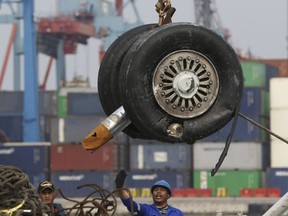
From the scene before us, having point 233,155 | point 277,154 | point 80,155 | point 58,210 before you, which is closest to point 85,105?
point 80,155

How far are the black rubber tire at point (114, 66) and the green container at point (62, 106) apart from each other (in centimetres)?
6132

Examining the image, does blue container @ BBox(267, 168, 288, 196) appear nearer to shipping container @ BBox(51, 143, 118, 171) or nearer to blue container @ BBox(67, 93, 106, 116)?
shipping container @ BBox(51, 143, 118, 171)

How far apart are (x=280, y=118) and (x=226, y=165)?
181 inches

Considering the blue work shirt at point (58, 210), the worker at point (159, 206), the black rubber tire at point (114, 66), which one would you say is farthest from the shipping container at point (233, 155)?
the black rubber tire at point (114, 66)

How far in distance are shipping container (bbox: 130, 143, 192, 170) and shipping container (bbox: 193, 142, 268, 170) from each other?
2.18 ft

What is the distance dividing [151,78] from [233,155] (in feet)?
190

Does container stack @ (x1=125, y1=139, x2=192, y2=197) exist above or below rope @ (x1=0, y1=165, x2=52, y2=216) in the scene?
above

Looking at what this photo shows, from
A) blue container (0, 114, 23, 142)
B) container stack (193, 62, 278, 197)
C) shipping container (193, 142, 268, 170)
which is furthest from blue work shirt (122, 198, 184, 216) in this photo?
blue container (0, 114, 23, 142)

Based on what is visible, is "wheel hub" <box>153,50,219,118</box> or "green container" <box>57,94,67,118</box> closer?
"wheel hub" <box>153,50,219,118</box>

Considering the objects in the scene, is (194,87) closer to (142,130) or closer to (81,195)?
(142,130)

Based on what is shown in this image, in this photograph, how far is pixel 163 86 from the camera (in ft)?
21.5

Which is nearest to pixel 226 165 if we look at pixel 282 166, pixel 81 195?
pixel 282 166

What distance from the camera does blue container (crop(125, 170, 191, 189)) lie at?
6456cm

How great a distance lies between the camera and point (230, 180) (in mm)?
64125
